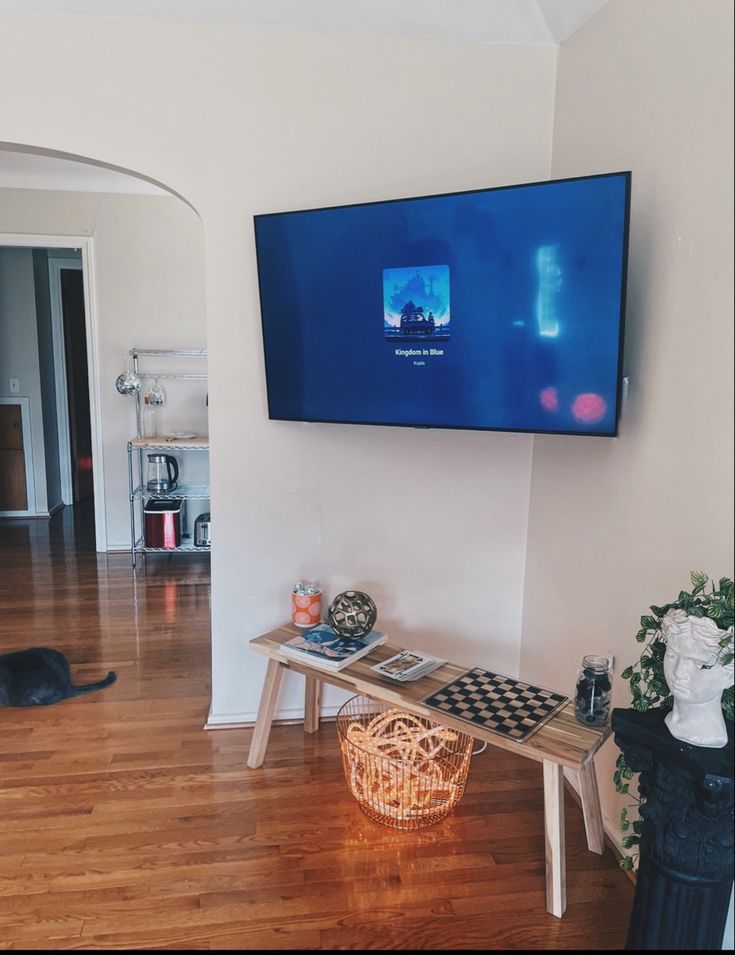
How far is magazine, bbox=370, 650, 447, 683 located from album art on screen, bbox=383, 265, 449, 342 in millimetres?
1012

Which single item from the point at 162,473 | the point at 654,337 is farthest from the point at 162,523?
the point at 654,337

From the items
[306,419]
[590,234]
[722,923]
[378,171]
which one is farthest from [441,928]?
[378,171]

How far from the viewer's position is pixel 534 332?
192cm

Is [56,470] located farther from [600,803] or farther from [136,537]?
[600,803]

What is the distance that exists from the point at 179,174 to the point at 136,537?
3276mm

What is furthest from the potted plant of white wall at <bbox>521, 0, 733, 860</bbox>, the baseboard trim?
the baseboard trim

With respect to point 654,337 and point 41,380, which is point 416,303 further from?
point 41,380

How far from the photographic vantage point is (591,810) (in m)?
1.97

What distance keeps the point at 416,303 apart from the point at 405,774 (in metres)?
1.41

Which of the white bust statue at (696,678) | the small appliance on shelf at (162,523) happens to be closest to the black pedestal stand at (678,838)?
the white bust statue at (696,678)

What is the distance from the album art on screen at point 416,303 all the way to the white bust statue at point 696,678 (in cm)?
107

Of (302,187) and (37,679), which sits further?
(37,679)

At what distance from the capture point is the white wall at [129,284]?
4609 mm

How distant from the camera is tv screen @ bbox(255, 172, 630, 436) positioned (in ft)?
5.90
